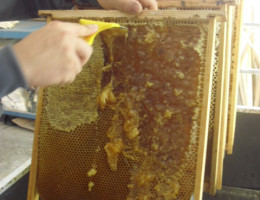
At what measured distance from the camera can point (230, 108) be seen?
1.55 meters

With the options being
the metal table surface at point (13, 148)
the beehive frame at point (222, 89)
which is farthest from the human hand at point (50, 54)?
the metal table surface at point (13, 148)

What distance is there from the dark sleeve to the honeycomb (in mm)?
509

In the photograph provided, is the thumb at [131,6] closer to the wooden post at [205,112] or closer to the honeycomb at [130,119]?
the honeycomb at [130,119]

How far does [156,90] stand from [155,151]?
24cm

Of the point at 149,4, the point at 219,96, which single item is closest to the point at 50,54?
the point at 149,4

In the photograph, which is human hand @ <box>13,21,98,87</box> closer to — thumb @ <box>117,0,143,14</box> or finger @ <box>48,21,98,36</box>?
finger @ <box>48,21,98,36</box>

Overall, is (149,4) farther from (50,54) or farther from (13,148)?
(13,148)

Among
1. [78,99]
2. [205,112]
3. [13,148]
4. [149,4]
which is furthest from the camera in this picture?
[13,148]

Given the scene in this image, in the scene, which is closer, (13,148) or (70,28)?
(70,28)

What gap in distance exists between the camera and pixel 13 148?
244cm

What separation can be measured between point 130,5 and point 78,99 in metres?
0.46

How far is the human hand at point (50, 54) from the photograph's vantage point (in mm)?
717

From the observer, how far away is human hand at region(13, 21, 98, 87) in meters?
0.72

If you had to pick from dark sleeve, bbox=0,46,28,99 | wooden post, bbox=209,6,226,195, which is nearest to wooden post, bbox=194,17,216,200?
wooden post, bbox=209,6,226,195
